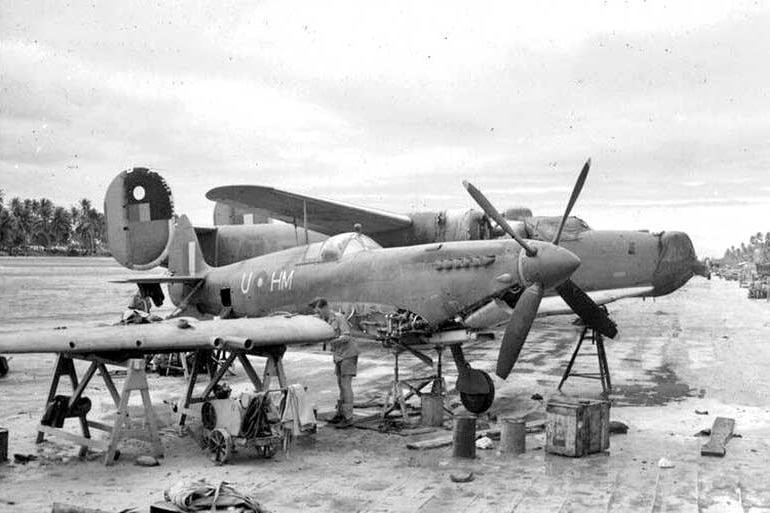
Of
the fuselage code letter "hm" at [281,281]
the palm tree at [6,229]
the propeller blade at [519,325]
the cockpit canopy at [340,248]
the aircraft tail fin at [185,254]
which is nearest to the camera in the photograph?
the propeller blade at [519,325]

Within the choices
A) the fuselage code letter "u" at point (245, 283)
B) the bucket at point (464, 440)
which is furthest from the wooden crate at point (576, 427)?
the fuselage code letter "u" at point (245, 283)

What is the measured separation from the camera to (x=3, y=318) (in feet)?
94.6

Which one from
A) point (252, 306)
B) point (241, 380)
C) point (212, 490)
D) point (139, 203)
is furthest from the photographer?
point (139, 203)

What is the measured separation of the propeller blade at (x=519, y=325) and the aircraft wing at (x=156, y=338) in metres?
2.79

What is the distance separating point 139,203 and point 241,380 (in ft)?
16.2

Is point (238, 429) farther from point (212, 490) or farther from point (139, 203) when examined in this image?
point (139, 203)

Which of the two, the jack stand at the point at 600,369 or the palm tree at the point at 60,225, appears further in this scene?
the palm tree at the point at 60,225

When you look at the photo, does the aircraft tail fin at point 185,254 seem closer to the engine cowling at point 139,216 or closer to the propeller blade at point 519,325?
the engine cowling at point 139,216

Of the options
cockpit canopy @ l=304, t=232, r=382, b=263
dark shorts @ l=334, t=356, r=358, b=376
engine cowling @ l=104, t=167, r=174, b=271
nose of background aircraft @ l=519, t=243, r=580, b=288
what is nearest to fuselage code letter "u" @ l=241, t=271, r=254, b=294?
cockpit canopy @ l=304, t=232, r=382, b=263

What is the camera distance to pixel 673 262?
2259 centimetres

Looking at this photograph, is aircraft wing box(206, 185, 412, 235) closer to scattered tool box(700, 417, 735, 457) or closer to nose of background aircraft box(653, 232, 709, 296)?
nose of background aircraft box(653, 232, 709, 296)

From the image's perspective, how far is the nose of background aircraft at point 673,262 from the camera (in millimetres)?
22500

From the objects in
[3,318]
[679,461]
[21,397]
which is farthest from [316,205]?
[3,318]

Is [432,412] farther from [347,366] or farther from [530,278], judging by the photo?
[530,278]
